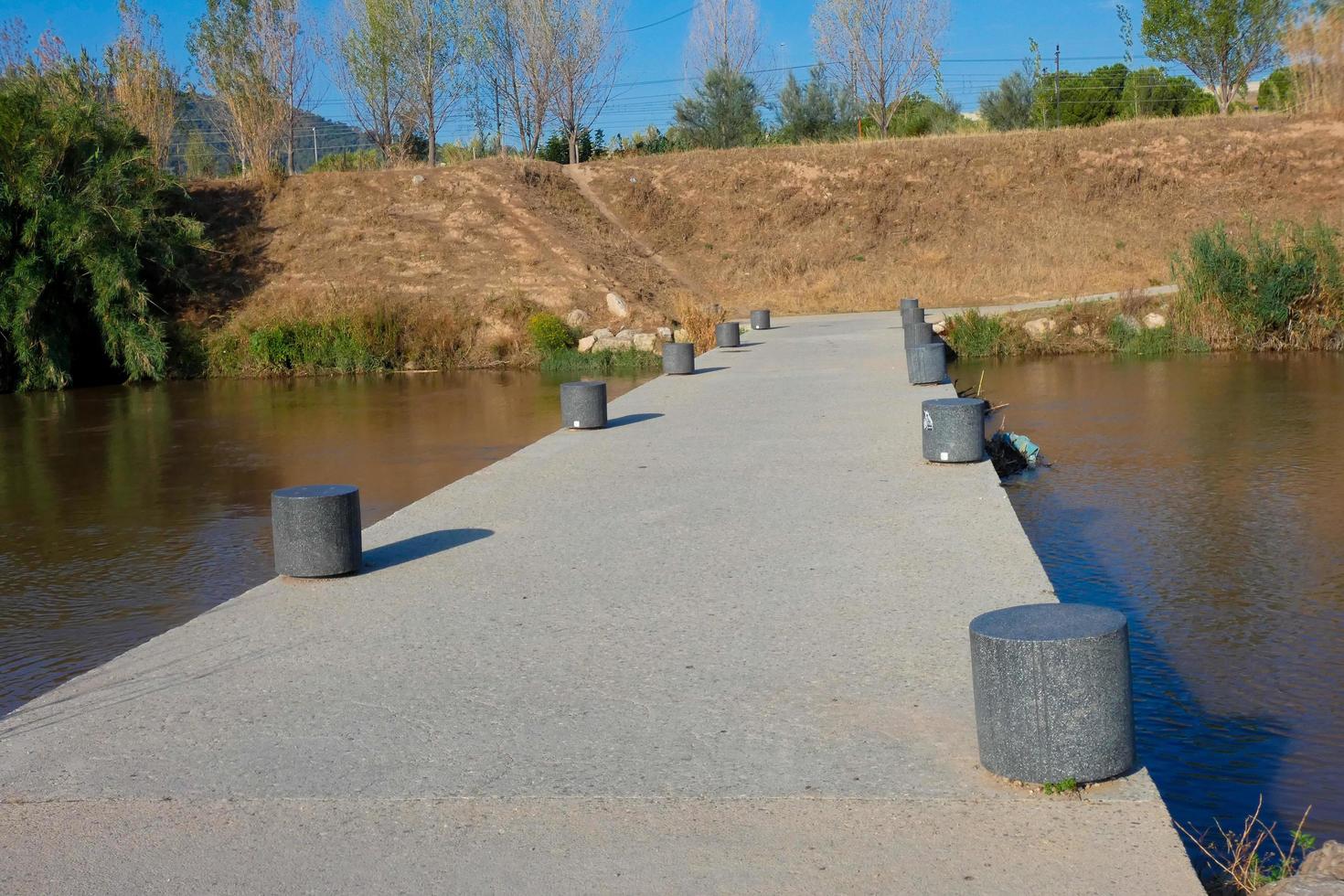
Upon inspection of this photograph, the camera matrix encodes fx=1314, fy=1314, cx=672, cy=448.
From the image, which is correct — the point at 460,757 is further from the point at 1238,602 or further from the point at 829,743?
the point at 1238,602

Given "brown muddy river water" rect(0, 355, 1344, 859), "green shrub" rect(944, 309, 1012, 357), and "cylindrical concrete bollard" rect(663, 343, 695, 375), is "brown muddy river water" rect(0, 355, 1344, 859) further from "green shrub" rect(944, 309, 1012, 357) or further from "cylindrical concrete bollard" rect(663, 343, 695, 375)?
"cylindrical concrete bollard" rect(663, 343, 695, 375)

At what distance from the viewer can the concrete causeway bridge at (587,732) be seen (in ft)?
12.1

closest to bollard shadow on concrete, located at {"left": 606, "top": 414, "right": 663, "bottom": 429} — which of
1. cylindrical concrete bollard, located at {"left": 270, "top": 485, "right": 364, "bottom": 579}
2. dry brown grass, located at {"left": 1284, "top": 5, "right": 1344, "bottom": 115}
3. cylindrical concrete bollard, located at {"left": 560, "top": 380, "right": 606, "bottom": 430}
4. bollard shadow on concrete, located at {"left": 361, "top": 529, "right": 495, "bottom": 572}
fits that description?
cylindrical concrete bollard, located at {"left": 560, "top": 380, "right": 606, "bottom": 430}

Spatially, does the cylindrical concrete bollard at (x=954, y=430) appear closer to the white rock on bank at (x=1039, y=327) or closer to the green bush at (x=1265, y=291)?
the green bush at (x=1265, y=291)

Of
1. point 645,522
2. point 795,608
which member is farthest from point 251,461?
point 795,608

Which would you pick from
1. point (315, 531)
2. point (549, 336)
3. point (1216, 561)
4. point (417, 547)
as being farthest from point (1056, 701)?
point (549, 336)

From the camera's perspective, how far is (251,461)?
1507cm

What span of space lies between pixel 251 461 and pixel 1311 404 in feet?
40.2

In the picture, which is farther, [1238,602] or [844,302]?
[844,302]

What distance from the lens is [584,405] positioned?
12281 mm

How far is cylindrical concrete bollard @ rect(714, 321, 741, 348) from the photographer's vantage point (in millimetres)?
21578

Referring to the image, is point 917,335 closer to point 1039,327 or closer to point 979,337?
point 979,337

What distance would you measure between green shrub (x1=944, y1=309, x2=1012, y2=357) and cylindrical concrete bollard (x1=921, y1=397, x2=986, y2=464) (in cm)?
1361

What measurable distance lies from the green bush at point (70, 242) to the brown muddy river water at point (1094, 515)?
4797 mm
